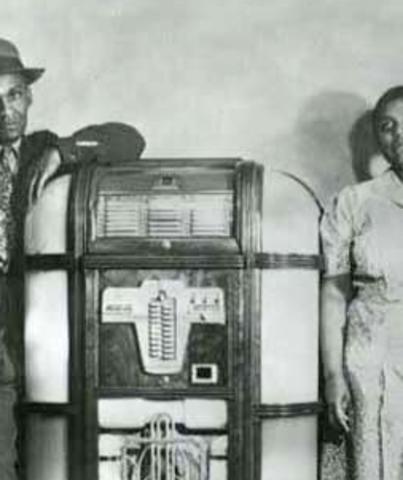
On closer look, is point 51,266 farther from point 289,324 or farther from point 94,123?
point 289,324

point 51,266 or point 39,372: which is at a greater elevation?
point 51,266

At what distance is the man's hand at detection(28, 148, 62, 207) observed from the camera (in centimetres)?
235

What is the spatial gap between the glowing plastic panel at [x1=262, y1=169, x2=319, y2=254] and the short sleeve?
0.04 meters

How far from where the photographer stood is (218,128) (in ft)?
7.77

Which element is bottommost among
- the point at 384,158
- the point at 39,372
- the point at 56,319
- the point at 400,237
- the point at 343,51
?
the point at 39,372

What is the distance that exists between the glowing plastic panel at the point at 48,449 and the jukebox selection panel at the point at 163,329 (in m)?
0.17

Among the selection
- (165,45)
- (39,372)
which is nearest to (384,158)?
(165,45)

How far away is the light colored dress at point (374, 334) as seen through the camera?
7.25 feet

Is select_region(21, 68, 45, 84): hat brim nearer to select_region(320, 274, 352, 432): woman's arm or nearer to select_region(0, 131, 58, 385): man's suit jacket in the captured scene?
select_region(0, 131, 58, 385): man's suit jacket

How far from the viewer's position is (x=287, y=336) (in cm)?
218

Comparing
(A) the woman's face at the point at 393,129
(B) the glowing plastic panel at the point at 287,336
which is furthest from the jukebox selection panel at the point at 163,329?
(A) the woman's face at the point at 393,129

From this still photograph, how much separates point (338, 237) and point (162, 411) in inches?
24.8

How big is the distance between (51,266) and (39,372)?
0.89ft

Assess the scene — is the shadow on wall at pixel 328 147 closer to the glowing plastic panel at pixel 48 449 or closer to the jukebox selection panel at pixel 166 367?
the jukebox selection panel at pixel 166 367
